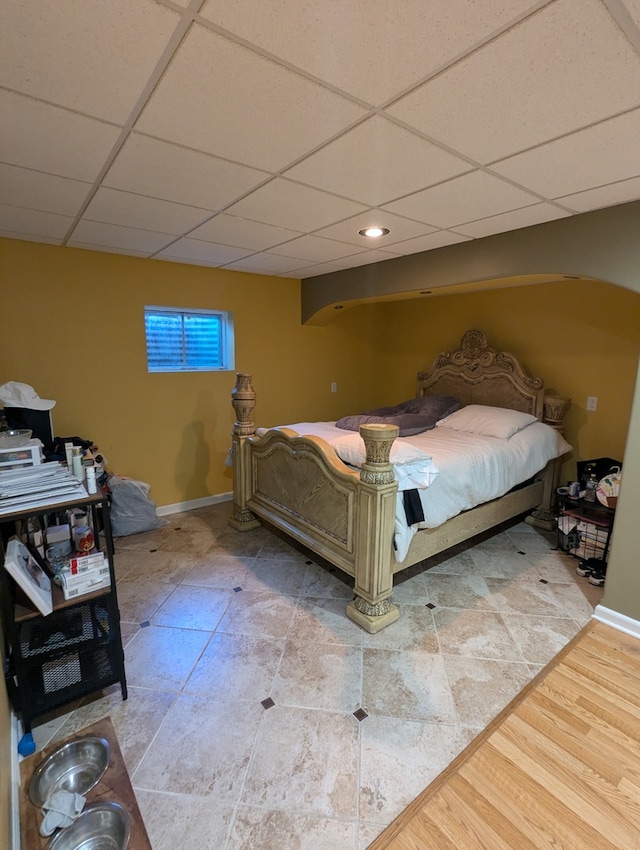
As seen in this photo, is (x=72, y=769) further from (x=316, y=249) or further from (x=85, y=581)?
(x=316, y=249)

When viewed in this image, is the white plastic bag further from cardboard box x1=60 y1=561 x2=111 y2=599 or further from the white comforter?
cardboard box x1=60 y1=561 x2=111 y2=599

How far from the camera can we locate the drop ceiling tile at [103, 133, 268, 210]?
1.52m

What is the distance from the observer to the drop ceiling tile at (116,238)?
8.18 ft

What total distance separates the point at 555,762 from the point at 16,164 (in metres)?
3.14

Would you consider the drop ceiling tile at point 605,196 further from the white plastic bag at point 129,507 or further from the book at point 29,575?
the white plastic bag at point 129,507

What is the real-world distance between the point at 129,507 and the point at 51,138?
2.55 metres

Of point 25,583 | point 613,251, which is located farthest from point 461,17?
point 25,583

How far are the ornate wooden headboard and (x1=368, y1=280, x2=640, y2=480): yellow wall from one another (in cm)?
17

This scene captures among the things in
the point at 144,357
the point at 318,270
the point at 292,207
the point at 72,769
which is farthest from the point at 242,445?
the point at 72,769

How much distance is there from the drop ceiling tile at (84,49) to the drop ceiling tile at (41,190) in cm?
67

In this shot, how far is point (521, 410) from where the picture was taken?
11.8 ft

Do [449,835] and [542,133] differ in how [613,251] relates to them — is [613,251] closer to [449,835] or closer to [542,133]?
[542,133]

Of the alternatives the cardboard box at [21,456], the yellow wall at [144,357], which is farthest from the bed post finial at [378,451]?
the yellow wall at [144,357]

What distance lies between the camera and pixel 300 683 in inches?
74.2
